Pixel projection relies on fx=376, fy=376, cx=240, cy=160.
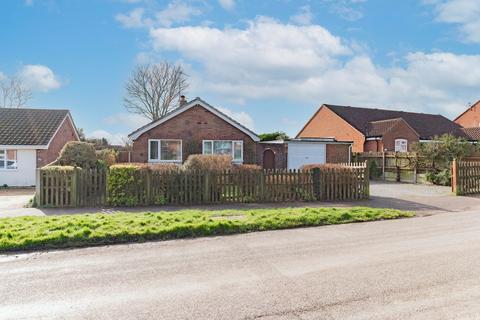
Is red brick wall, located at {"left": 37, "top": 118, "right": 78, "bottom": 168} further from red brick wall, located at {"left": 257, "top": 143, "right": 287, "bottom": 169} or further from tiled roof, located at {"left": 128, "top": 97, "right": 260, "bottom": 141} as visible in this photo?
red brick wall, located at {"left": 257, "top": 143, "right": 287, "bottom": 169}

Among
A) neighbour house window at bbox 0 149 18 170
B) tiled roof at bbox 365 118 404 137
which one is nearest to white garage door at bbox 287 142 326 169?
tiled roof at bbox 365 118 404 137

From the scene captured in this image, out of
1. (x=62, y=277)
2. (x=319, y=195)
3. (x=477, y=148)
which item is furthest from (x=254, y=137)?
(x=62, y=277)

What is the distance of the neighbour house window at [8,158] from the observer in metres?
22.7

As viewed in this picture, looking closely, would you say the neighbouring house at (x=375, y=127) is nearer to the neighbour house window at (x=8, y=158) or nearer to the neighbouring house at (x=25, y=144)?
the neighbouring house at (x=25, y=144)

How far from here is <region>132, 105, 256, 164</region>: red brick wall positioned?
2142 cm

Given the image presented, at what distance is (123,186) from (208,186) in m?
2.96

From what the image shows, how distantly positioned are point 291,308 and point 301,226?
5.36 metres

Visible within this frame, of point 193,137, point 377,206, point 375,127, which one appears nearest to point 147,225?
point 377,206

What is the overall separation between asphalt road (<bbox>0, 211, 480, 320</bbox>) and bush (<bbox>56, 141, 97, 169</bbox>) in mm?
12055

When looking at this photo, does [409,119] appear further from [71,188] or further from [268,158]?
[71,188]

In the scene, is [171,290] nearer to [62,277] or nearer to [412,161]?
[62,277]

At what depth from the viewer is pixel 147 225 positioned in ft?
29.4

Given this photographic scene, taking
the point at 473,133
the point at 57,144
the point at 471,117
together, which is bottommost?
the point at 57,144

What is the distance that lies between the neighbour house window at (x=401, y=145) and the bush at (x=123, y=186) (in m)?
30.1
